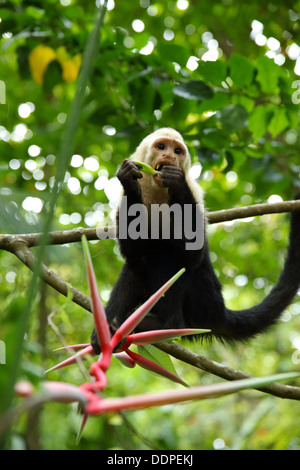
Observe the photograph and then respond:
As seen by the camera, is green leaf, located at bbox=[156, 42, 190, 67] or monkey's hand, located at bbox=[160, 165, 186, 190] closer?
monkey's hand, located at bbox=[160, 165, 186, 190]

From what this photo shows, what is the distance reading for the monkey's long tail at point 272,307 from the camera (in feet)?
10.1

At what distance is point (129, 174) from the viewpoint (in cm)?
241

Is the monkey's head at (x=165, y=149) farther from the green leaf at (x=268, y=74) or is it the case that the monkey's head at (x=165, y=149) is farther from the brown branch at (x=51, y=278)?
the brown branch at (x=51, y=278)

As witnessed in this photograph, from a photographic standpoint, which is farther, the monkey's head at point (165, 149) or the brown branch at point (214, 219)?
the monkey's head at point (165, 149)

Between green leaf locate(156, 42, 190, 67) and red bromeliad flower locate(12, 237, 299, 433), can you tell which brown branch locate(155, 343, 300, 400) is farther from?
green leaf locate(156, 42, 190, 67)

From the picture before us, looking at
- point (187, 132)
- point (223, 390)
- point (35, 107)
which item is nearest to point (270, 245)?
point (187, 132)

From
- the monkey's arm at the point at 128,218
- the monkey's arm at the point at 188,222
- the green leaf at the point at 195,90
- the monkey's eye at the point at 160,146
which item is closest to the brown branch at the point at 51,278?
the monkey's arm at the point at 128,218

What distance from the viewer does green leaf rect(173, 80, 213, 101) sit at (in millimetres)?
2695

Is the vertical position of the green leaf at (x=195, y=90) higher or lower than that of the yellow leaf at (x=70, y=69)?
lower

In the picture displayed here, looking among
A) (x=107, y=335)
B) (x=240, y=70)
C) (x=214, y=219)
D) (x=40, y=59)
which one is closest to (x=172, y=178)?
(x=214, y=219)

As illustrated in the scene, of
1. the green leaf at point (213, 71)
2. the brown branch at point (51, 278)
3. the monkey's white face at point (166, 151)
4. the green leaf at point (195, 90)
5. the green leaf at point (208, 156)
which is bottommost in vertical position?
the brown branch at point (51, 278)

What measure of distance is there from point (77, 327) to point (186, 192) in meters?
3.57

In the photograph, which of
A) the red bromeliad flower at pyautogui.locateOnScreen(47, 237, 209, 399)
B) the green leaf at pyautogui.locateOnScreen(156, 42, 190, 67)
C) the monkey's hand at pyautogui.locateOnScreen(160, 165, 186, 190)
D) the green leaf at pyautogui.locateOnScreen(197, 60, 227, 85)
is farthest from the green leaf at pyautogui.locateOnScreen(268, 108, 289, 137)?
the red bromeliad flower at pyautogui.locateOnScreen(47, 237, 209, 399)

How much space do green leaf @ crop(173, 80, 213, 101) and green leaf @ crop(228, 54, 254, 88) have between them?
18 centimetres
